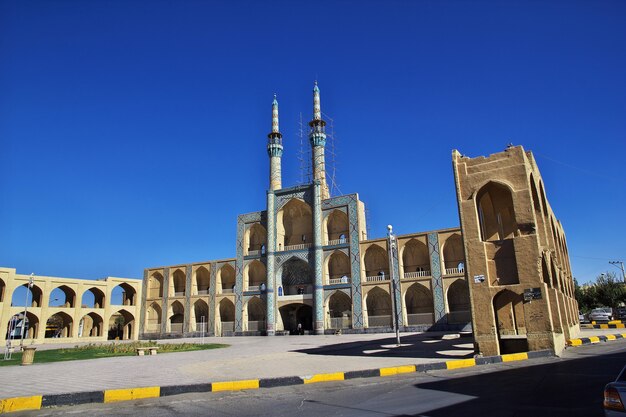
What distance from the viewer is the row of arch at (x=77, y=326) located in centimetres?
3683

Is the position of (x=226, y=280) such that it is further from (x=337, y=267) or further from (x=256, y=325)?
(x=337, y=267)

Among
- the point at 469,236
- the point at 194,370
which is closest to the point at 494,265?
the point at 469,236

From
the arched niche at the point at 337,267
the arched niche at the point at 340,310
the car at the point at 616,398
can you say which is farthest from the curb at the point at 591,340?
the arched niche at the point at 337,267

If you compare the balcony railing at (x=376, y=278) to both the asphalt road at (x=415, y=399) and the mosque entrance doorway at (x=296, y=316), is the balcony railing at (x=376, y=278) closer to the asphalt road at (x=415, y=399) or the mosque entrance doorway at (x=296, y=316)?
the mosque entrance doorway at (x=296, y=316)

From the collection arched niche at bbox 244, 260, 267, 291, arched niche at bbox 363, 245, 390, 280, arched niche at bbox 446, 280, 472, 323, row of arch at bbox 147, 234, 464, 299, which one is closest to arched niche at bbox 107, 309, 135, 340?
row of arch at bbox 147, 234, 464, 299

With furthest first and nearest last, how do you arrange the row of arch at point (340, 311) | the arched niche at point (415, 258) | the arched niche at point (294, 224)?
1. the arched niche at point (294, 224)
2. the arched niche at point (415, 258)
3. the row of arch at point (340, 311)

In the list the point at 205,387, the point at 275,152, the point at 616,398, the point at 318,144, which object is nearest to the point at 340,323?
the point at 318,144

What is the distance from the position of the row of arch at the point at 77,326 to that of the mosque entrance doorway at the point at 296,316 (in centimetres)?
1687

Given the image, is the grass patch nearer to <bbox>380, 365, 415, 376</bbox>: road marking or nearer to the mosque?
the mosque

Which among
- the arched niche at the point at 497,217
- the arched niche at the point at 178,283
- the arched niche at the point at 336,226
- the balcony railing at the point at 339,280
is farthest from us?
the arched niche at the point at 178,283

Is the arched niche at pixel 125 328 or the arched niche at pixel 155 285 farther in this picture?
the arched niche at pixel 155 285

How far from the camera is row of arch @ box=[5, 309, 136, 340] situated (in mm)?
36831

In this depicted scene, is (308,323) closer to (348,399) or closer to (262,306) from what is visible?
(262,306)

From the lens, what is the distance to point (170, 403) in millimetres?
7402
